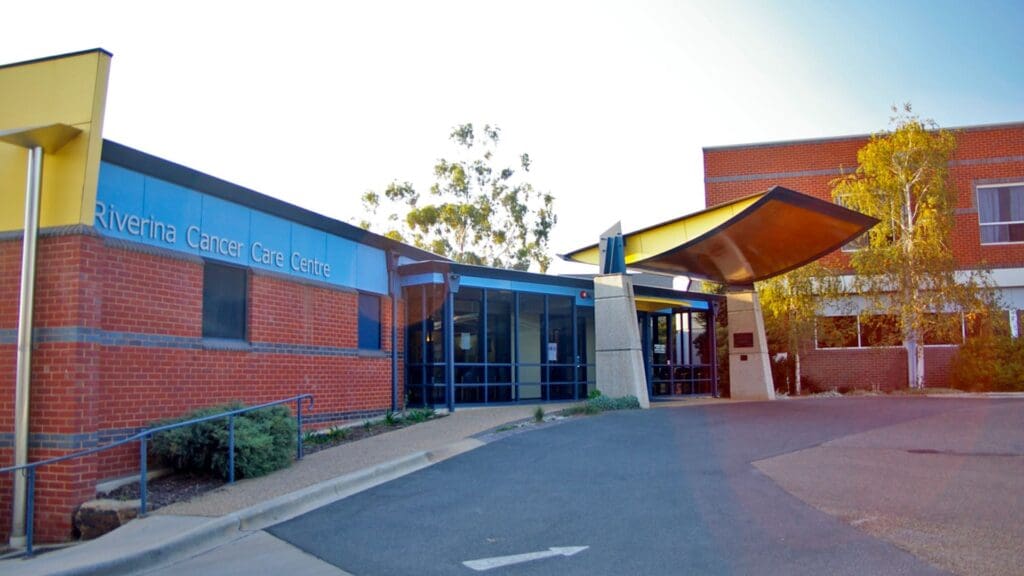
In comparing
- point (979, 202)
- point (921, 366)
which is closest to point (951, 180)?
point (979, 202)

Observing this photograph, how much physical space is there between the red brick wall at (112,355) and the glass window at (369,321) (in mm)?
2759

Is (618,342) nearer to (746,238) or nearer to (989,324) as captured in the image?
(746,238)

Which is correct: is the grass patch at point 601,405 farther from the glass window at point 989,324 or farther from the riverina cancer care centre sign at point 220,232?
the glass window at point 989,324

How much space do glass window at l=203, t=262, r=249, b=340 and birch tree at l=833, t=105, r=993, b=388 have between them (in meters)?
18.0

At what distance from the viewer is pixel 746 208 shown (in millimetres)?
16109

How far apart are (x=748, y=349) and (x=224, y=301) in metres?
13.7

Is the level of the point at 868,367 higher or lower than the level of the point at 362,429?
higher

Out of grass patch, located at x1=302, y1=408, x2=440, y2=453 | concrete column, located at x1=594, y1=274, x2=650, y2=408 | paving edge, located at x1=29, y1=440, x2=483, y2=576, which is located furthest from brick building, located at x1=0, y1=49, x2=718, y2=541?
concrete column, located at x1=594, y1=274, x2=650, y2=408

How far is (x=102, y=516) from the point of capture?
8773 millimetres

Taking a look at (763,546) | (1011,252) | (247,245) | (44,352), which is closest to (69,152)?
(44,352)

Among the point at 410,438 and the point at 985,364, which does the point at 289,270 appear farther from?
the point at 985,364

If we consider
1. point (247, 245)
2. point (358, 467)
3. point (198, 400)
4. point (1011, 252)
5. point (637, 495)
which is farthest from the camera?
point (1011, 252)

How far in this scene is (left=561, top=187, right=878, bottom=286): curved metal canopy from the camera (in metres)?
16.6

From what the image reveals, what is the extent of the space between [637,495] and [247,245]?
6918 mm
